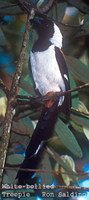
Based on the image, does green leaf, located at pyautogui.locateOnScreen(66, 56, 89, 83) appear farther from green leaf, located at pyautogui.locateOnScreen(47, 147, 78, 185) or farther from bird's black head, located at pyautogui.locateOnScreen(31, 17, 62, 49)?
green leaf, located at pyautogui.locateOnScreen(47, 147, 78, 185)

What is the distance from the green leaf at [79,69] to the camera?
37.7 inches

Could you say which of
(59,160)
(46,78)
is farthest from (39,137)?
Answer: (46,78)

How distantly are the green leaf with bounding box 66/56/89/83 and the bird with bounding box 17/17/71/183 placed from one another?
3cm

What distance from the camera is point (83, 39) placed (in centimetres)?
141

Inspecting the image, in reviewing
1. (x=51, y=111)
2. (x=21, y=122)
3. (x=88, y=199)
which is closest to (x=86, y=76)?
(x=51, y=111)

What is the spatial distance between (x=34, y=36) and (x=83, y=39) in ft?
1.18

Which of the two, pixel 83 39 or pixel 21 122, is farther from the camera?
pixel 83 39

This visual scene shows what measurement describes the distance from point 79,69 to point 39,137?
0.99ft

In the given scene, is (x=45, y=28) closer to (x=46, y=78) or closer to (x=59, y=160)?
(x=46, y=78)

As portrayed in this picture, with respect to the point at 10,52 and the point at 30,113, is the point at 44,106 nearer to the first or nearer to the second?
the point at 30,113

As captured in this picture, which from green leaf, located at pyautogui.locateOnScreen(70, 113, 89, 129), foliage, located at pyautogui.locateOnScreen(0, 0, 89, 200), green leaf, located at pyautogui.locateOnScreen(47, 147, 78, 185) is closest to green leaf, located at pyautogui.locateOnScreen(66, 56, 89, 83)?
foliage, located at pyautogui.locateOnScreen(0, 0, 89, 200)

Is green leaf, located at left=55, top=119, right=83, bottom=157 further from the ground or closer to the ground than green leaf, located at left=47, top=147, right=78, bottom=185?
further from the ground

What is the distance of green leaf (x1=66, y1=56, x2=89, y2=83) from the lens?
959 mm

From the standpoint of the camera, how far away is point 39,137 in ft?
3.02
